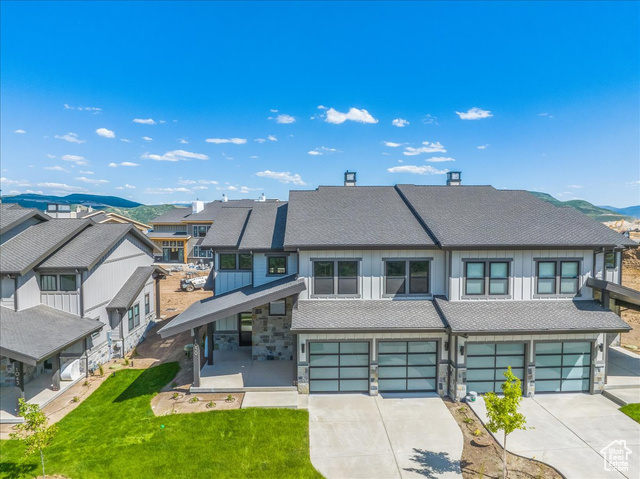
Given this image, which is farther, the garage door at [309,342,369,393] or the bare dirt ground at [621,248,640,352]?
the bare dirt ground at [621,248,640,352]

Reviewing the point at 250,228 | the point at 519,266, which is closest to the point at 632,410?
the point at 519,266

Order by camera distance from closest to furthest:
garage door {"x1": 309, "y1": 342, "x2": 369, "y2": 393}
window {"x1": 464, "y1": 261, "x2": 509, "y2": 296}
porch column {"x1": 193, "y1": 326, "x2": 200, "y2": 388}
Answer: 1. porch column {"x1": 193, "y1": 326, "x2": 200, "y2": 388}
2. garage door {"x1": 309, "y1": 342, "x2": 369, "y2": 393}
3. window {"x1": 464, "y1": 261, "x2": 509, "y2": 296}

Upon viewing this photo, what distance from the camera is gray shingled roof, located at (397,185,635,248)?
14.2m

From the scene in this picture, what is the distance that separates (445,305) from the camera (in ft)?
46.2

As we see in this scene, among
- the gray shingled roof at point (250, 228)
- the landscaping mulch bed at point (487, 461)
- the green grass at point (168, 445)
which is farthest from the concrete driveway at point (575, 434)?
the gray shingled roof at point (250, 228)

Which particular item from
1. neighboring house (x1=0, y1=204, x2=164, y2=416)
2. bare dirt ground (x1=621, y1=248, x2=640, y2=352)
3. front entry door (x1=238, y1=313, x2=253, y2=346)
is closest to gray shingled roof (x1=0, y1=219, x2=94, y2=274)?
neighboring house (x1=0, y1=204, x2=164, y2=416)

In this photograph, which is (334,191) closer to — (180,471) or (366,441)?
(366,441)

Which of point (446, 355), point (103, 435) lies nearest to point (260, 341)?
point (103, 435)

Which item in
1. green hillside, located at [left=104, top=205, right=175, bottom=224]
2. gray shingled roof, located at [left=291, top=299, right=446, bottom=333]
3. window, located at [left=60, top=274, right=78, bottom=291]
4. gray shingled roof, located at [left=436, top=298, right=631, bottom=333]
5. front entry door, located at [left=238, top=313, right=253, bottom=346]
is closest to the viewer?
gray shingled roof, located at [left=436, top=298, right=631, bottom=333]

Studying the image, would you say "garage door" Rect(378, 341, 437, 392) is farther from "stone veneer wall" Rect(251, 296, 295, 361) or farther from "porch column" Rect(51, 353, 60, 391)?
"porch column" Rect(51, 353, 60, 391)

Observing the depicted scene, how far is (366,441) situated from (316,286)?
5.87m

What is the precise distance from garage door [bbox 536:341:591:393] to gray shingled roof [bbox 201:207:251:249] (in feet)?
45.5

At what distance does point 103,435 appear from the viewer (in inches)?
454

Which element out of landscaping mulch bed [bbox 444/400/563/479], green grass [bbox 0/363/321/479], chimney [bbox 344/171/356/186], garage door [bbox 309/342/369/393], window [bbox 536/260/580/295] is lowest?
green grass [bbox 0/363/321/479]
